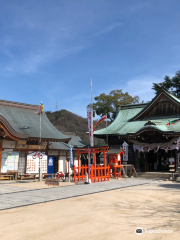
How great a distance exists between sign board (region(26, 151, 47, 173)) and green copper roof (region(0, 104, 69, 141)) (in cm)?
162

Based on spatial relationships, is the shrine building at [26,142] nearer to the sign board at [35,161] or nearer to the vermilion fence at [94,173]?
the sign board at [35,161]

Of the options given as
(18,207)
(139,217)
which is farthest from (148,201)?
(18,207)

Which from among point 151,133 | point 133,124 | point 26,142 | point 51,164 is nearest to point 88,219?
point 26,142

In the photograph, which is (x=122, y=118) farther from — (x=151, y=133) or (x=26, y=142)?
(x=26, y=142)

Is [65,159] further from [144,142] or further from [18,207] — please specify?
[18,207]

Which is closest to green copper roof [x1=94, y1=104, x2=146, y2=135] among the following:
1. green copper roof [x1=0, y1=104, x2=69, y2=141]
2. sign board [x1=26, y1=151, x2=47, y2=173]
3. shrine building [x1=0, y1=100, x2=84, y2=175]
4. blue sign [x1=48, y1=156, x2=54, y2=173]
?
shrine building [x1=0, y1=100, x2=84, y2=175]

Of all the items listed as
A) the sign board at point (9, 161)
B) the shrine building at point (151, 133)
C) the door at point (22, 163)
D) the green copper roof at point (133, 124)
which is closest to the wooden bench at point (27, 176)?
the door at point (22, 163)

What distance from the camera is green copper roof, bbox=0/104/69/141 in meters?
19.5

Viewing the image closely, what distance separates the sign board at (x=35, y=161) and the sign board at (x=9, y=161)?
1047 mm

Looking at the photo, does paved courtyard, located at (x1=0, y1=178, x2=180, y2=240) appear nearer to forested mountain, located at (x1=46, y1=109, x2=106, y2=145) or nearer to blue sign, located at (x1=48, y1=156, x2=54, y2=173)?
blue sign, located at (x1=48, y1=156, x2=54, y2=173)

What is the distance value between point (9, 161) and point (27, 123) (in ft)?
14.1

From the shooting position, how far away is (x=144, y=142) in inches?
868

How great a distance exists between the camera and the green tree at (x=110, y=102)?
36.8m

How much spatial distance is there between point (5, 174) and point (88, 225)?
13325mm
